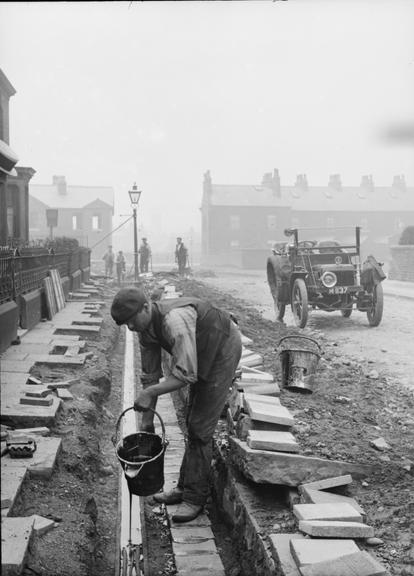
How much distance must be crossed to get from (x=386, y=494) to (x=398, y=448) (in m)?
0.95

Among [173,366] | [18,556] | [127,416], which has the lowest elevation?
[127,416]

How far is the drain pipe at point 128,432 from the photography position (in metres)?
4.13

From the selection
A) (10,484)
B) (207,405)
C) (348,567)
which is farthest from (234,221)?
(348,567)

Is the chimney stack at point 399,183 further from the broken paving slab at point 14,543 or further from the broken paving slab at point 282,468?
the broken paving slab at point 14,543

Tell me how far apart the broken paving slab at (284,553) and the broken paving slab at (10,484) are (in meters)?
1.54

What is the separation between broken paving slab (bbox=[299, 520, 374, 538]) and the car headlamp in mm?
8268

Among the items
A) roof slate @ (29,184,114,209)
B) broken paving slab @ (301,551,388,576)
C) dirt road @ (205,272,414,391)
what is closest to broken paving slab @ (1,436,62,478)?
broken paving slab @ (301,551,388,576)

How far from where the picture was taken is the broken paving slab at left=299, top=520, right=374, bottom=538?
10.3ft

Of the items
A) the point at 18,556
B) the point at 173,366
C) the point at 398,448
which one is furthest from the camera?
the point at 398,448

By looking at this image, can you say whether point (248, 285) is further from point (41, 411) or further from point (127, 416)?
point (41, 411)

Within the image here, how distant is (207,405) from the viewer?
13.2 ft

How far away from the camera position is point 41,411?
521cm

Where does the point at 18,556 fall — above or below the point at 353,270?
below

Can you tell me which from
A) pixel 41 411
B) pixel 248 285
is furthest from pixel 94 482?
pixel 248 285
